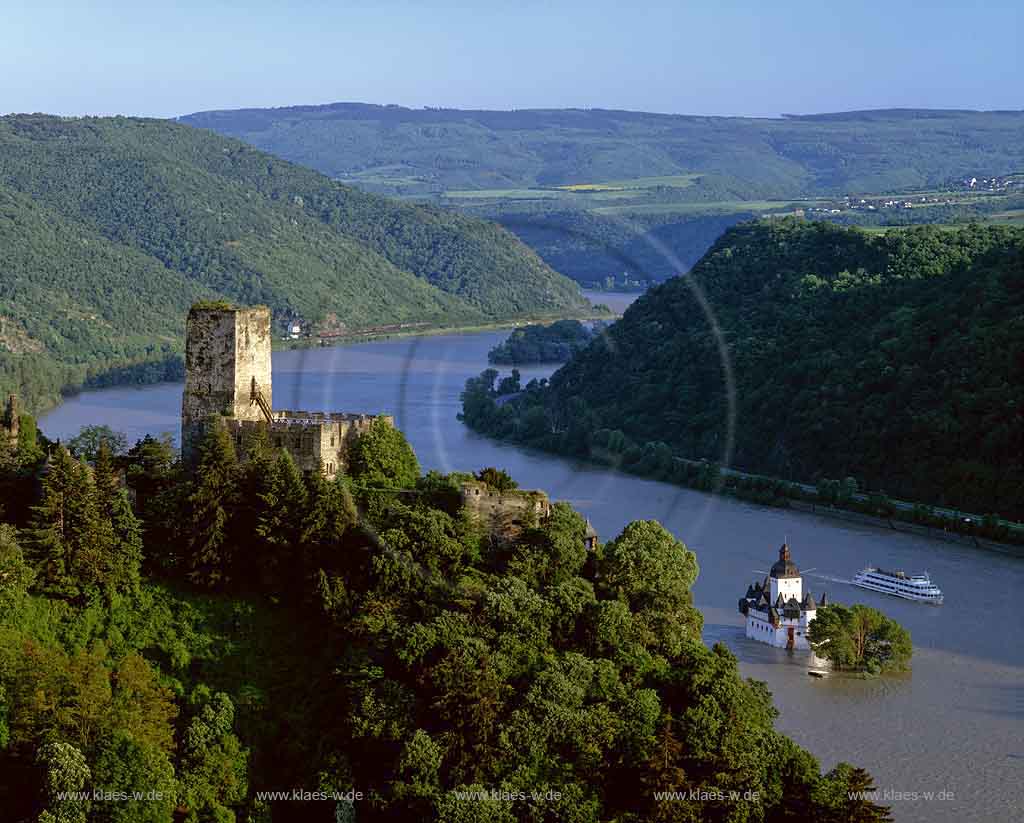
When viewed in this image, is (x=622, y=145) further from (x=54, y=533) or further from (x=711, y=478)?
(x=54, y=533)

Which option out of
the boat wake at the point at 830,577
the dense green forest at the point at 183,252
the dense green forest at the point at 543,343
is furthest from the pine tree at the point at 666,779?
the dense green forest at the point at 543,343

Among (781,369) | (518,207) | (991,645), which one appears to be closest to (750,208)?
(518,207)

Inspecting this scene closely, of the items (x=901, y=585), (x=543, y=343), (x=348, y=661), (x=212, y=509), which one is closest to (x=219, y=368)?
(x=212, y=509)

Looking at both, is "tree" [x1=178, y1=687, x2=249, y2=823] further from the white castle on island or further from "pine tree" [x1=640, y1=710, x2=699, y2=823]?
the white castle on island

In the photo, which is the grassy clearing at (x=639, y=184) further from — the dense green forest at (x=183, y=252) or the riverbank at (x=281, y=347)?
the dense green forest at (x=183, y=252)

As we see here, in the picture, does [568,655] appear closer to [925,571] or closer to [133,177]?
[925,571]
